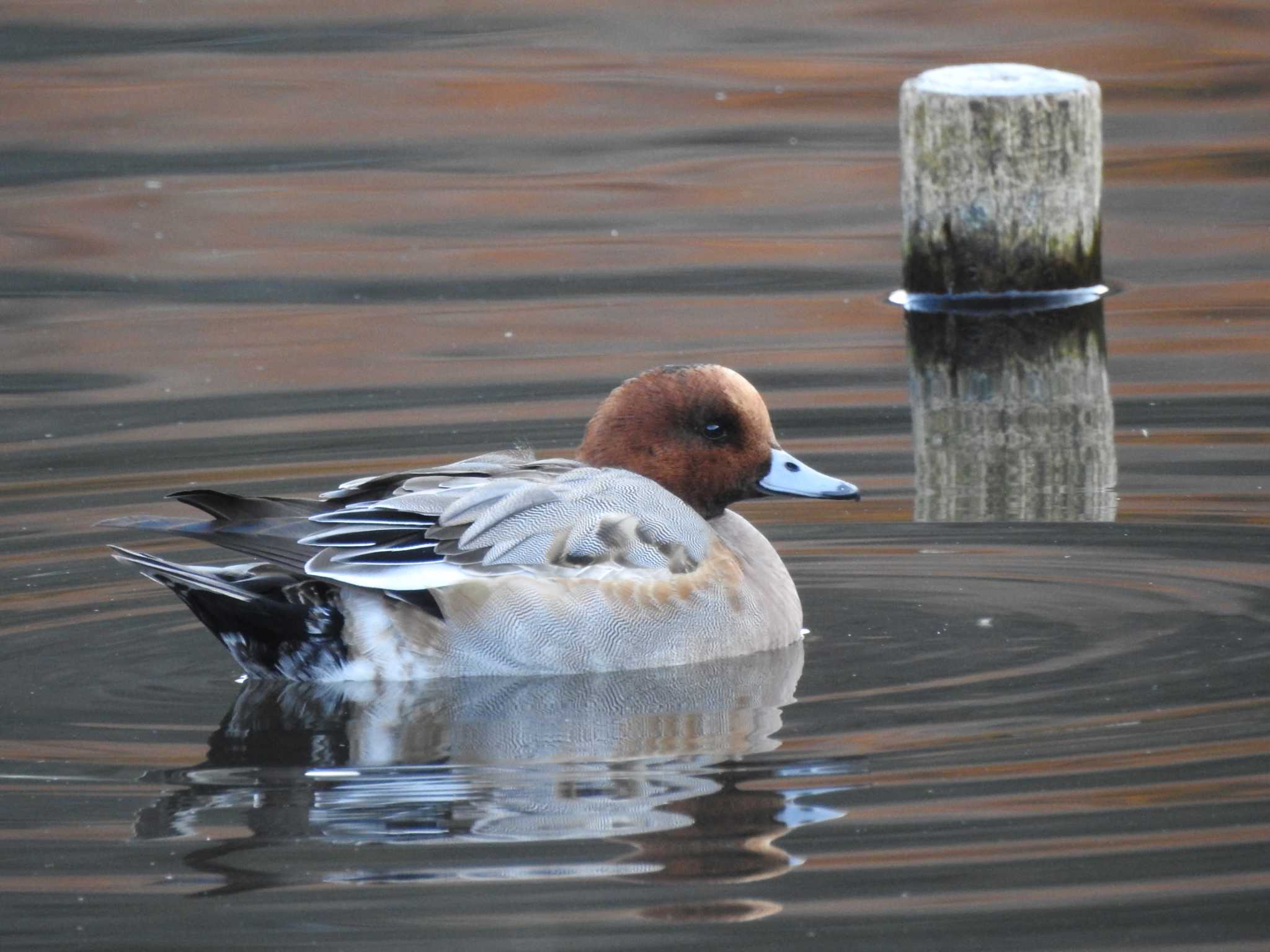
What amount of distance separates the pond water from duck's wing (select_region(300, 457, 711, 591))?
1.05 ft

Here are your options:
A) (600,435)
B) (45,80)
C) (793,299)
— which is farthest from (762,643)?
(45,80)

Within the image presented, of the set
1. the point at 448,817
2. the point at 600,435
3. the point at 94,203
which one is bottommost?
the point at 448,817

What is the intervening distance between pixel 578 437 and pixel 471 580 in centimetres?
265

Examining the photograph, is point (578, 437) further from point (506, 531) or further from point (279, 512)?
point (279, 512)

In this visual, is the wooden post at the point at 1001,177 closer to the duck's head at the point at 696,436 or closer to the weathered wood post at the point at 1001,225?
the weathered wood post at the point at 1001,225

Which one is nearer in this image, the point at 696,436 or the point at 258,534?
the point at 258,534

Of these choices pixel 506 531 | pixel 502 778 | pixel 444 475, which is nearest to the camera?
pixel 502 778

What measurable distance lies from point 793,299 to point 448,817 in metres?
6.74

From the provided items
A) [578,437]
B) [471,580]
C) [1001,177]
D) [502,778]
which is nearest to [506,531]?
[471,580]

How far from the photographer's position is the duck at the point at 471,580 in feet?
20.8

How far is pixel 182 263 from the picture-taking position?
13.1 metres

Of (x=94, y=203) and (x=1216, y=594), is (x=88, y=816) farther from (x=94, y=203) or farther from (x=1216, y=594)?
(x=94, y=203)

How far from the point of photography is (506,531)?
6449 millimetres

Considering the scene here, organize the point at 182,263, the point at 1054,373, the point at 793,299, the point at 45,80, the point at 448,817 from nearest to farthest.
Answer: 1. the point at 448,817
2. the point at 1054,373
3. the point at 793,299
4. the point at 182,263
5. the point at 45,80
